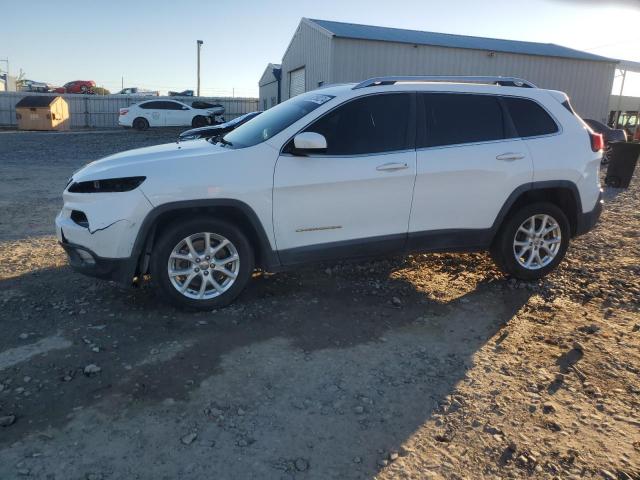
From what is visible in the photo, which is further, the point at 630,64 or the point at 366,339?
the point at 630,64

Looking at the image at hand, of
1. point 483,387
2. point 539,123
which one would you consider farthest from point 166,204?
point 539,123

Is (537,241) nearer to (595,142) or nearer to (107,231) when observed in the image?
(595,142)

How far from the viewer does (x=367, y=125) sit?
448 centimetres

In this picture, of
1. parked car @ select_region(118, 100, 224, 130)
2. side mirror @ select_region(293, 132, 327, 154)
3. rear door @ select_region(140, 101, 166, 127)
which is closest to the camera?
side mirror @ select_region(293, 132, 327, 154)

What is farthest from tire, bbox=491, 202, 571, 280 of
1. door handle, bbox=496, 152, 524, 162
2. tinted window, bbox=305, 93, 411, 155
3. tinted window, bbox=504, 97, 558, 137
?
tinted window, bbox=305, 93, 411, 155

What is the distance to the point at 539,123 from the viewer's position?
4969mm

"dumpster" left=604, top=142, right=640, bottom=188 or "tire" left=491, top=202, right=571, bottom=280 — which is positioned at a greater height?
"dumpster" left=604, top=142, right=640, bottom=188

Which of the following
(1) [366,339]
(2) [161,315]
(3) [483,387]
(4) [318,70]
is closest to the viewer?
(3) [483,387]

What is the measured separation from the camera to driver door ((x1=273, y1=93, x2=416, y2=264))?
4223mm

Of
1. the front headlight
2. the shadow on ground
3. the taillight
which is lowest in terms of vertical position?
the shadow on ground

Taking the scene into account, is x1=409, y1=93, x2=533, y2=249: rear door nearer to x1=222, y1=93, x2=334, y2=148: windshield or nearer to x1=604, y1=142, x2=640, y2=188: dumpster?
x1=222, y1=93, x2=334, y2=148: windshield

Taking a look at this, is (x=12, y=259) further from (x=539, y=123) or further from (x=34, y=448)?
(x=539, y=123)

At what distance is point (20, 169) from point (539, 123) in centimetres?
1241

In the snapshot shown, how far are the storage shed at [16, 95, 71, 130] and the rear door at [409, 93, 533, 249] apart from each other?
28.1 m
